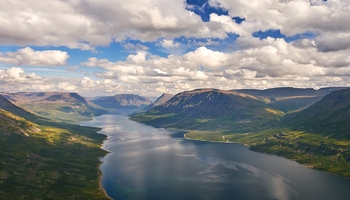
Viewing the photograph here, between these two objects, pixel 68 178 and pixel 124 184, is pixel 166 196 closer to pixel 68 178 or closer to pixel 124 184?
pixel 124 184

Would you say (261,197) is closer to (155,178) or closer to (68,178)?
(155,178)

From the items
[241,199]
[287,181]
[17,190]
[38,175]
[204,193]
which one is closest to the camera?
[17,190]

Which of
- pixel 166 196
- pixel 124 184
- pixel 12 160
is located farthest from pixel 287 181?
pixel 12 160

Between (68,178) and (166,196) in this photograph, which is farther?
(68,178)

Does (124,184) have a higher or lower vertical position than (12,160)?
lower

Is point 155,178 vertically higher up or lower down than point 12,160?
lower down

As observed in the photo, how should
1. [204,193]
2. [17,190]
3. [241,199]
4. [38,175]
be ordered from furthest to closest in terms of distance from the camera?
[38,175] < [204,193] < [241,199] < [17,190]

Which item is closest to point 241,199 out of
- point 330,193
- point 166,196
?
point 166,196

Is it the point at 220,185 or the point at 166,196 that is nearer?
the point at 166,196

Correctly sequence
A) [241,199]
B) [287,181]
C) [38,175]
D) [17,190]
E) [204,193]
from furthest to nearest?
[287,181], [38,175], [204,193], [241,199], [17,190]
